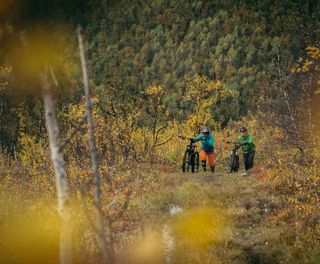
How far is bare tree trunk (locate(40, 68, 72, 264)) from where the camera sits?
7426 millimetres

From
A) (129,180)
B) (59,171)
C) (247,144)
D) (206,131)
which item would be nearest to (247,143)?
(247,144)

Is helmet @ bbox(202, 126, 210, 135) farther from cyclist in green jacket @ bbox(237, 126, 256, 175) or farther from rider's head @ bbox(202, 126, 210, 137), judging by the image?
cyclist in green jacket @ bbox(237, 126, 256, 175)

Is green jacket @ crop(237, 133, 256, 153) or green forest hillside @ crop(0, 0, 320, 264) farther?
green jacket @ crop(237, 133, 256, 153)

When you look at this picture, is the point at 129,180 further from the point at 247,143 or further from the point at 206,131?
the point at 247,143

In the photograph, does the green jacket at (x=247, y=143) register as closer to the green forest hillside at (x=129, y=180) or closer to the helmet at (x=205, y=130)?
the green forest hillside at (x=129, y=180)

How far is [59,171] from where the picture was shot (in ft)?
24.2

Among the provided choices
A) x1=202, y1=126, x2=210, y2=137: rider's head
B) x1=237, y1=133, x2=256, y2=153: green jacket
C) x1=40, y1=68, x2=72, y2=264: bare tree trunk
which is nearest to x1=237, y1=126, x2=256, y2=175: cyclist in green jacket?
x1=237, y1=133, x2=256, y2=153: green jacket

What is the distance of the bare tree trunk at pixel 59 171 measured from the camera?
24.4 ft

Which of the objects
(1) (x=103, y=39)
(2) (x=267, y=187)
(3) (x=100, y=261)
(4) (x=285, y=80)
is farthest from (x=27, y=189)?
(1) (x=103, y=39)

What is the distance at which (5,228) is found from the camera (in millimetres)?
13625

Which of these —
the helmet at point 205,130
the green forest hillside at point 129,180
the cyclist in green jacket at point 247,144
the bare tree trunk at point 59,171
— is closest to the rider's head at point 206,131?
the helmet at point 205,130

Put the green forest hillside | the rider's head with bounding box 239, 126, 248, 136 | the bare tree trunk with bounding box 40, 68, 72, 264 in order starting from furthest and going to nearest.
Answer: the rider's head with bounding box 239, 126, 248, 136 < the green forest hillside < the bare tree trunk with bounding box 40, 68, 72, 264

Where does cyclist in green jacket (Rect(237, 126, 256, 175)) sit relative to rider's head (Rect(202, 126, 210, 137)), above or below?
below

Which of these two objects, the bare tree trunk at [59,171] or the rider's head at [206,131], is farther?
the rider's head at [206,131]
